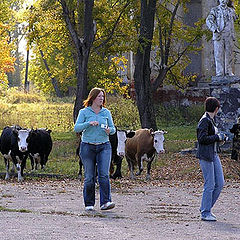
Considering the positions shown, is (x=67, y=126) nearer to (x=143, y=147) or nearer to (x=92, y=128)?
(x=143, y=147)

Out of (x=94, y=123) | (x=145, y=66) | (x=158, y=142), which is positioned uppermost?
(x=145, y=66)

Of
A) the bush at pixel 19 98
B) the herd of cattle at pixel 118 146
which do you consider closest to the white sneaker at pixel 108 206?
the herd of cattle at pixel 118 146

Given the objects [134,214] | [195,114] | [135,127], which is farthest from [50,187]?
[195,114]

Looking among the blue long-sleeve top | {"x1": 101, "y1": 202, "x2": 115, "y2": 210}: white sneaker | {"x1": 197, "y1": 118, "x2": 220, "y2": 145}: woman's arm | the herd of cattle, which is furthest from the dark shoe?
the herd of cattle

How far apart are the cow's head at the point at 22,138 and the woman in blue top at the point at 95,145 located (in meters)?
6.14

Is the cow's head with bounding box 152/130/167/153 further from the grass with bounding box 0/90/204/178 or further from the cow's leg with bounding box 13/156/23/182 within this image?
the cow's leg with bounding box 13/156/23/182

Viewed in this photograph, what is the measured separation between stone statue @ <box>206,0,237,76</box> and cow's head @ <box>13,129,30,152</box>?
7.91m

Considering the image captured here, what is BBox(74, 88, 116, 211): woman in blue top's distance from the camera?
1258cm

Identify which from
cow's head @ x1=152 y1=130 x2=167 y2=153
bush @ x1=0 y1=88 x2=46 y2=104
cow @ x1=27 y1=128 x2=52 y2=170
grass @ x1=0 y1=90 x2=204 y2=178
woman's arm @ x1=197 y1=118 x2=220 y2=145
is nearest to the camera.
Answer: woman's arm @ x1=197 y1=118 x2=220 y2=145

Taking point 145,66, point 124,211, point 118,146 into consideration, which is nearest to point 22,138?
point 118,146

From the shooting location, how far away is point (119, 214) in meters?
12.3

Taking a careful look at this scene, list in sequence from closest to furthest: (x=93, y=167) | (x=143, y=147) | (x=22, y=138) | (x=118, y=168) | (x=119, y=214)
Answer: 1. (x=119, y=214)
2. (x=93, y=167)
3. (x=118, y=168)
4. (x=22, y=138)
5. (x=143, y=147)

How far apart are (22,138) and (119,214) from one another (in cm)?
703

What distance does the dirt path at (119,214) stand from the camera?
32.7 ft
